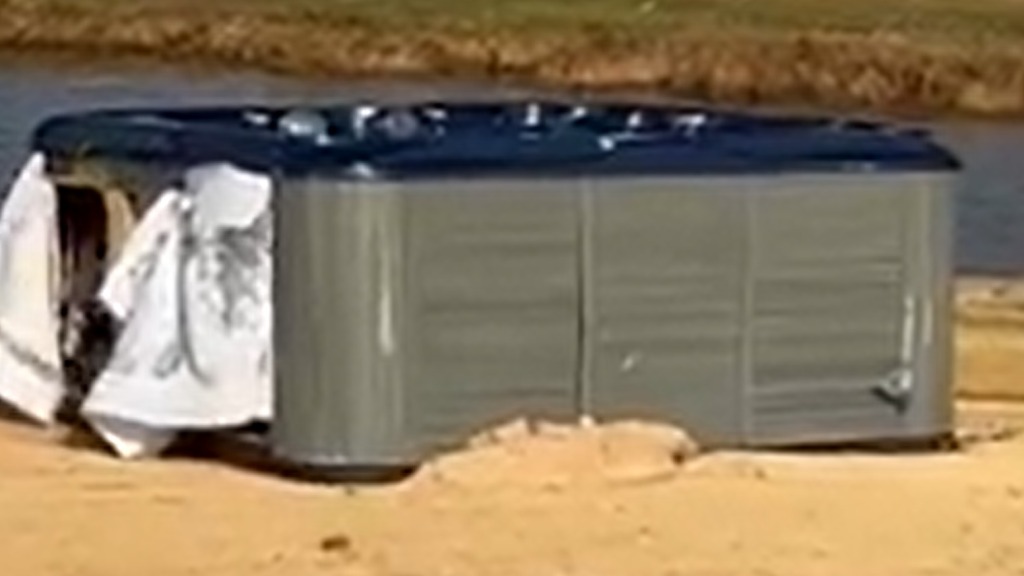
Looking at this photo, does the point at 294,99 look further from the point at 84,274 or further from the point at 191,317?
the point at 191,317

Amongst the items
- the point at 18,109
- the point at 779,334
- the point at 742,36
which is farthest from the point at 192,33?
the point at 779,334

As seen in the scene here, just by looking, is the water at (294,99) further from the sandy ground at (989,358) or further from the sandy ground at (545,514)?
the sandy ground at (545,514)

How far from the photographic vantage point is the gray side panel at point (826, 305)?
637 inches

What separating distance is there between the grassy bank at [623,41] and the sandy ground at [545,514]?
28094 mm

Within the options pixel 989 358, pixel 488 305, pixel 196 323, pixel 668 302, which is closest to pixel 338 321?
pixel 488 305

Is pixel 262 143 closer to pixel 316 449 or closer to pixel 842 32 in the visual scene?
pixel 316 449

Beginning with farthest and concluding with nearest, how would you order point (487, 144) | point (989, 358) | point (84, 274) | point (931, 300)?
1. point (989, 358)
2. point (84, 274)
3. point (931, 300)
4. point (487, 144)

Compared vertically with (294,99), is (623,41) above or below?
below

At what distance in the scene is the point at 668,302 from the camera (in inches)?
629

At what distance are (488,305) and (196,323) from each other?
1.05 m

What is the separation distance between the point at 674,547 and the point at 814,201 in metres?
2.36

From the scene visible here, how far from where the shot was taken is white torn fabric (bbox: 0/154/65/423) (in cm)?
1698

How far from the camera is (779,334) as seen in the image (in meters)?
16.2

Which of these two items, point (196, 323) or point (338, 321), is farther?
point (196, 323)
